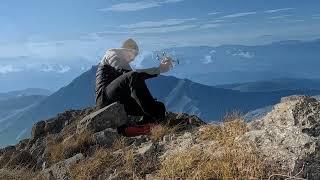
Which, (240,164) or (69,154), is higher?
(240,164)

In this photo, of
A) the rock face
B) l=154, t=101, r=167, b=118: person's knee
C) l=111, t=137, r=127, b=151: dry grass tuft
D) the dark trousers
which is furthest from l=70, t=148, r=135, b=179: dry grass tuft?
l=154, t=101, r=167, b=118: person's knee

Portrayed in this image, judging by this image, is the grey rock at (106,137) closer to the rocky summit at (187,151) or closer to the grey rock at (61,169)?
the rocky summit at (187,151)

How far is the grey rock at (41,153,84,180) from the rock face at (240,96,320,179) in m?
3.24

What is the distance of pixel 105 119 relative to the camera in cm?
1318

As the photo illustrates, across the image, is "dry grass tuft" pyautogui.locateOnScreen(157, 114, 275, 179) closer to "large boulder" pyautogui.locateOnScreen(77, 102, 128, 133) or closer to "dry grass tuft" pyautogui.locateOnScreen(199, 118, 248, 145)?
"dry grass tuft" pyautogui.locateOnScreen(199, 118, 248, 145)

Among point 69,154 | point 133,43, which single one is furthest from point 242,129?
point 133,43

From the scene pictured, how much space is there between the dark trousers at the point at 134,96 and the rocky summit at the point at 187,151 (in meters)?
0.44

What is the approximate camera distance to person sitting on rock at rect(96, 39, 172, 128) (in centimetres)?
1344

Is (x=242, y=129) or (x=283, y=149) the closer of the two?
(x=283, y=149)

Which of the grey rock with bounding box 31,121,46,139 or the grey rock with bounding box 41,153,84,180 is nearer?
the grey rock with bounding box 41,153,84,180

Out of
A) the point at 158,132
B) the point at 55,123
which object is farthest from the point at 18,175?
the point at 55,123

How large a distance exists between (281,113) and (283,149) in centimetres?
93

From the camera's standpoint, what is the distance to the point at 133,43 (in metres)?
14.9

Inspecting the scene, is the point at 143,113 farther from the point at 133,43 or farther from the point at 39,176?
the point at 39,176
